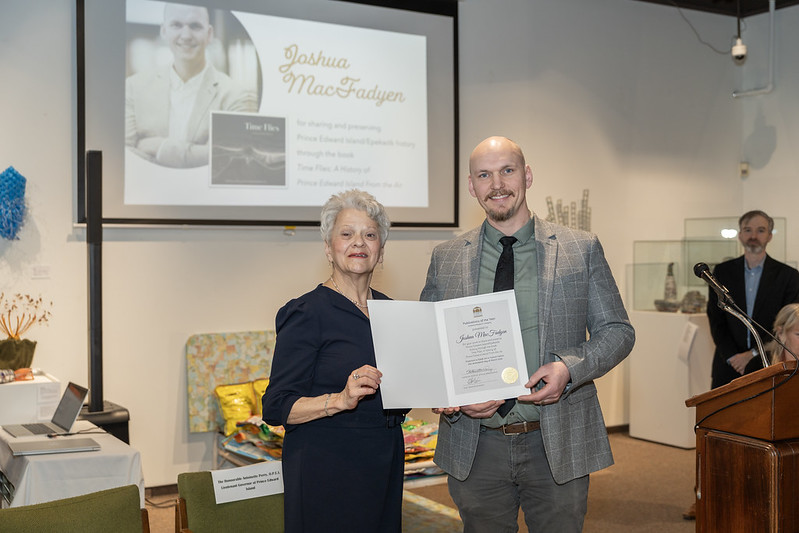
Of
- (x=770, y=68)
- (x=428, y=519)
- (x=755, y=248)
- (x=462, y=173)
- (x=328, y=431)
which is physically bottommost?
(x=428, y=519)

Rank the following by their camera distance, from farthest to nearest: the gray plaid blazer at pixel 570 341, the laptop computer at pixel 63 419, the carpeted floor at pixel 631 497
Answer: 1. the carpeted floor at pixel 631 497
2. the laptop computer at pixel 63 419
3. the gray plaid blazer at pixel 570 341

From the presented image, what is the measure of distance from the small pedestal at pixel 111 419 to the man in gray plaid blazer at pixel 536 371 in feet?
8.37

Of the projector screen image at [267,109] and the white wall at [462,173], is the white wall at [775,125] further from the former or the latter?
the projector screen image at [267,109]

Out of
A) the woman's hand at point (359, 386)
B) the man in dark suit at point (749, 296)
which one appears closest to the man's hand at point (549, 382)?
the woman's hand at point (359, 386)

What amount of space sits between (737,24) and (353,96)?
4.21 m

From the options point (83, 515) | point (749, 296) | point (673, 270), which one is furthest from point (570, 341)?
point (673, 270)

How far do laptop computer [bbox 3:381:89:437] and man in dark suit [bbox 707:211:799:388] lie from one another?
3.75 m

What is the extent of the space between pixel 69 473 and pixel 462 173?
3919mm

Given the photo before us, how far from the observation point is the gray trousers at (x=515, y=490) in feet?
7.75

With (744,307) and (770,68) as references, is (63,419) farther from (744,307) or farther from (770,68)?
(770,68)

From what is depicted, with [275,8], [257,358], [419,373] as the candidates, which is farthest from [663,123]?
[419,373]

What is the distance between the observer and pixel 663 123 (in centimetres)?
747

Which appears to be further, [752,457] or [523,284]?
[752,457]

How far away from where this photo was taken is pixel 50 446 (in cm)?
325
